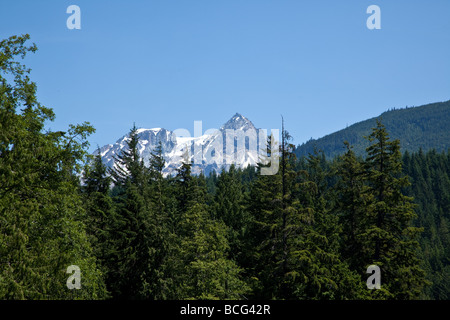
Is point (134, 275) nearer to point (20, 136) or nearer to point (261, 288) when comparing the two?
point (261, 288)

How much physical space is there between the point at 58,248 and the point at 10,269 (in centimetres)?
220

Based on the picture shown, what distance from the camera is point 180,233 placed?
48344 mm

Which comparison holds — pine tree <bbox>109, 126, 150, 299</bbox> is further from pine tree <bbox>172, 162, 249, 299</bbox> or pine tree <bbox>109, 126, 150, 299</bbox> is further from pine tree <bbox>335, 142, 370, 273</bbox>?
pine tree <bbox>335, 142, 370, 273</bbox>

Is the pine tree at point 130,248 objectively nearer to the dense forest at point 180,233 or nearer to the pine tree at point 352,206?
the dense forest at point 180,233

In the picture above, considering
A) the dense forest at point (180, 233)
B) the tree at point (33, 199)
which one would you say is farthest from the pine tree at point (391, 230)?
the tree at point (33, 199)

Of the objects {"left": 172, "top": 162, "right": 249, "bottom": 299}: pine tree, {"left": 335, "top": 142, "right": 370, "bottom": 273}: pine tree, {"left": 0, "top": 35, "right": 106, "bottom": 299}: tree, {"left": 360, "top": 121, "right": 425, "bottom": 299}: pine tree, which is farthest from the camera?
{"left": 335, "top": 142, "right": 370, "bottom": 273}: pine tree

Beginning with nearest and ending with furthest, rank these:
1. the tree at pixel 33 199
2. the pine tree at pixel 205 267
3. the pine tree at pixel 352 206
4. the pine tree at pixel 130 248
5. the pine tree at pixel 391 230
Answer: the tree at pixel 33 199 → the pine tree at pixel 391 230 → the pine tree at pixel 205 267 → the pine tree at pixel 352 206 → the pine tree at pixel 130 248

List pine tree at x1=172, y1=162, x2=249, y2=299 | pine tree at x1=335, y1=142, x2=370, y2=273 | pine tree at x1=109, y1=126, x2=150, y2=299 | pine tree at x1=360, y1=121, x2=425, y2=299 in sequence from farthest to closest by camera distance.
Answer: pine tree at x1=109, y1=126, x2=150, y2=299 < pine tree at x1=335, y1=142, x2=370, y2=273 < pine tree at x1=172, y1=162, x2=249, y2=299 < pine tree at x1=360, y1=121, x2=425, y2=299

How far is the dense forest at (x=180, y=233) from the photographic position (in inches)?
571

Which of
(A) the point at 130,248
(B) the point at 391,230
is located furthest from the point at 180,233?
(B) the point at 391,230

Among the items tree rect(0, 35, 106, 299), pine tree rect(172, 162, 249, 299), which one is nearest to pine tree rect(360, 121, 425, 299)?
pine tree rect(172, 162, 249, 299)

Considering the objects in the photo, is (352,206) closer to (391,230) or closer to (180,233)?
(391,230)

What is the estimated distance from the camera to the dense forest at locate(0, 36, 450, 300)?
1451 centimetres

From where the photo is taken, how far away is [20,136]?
14125mm
